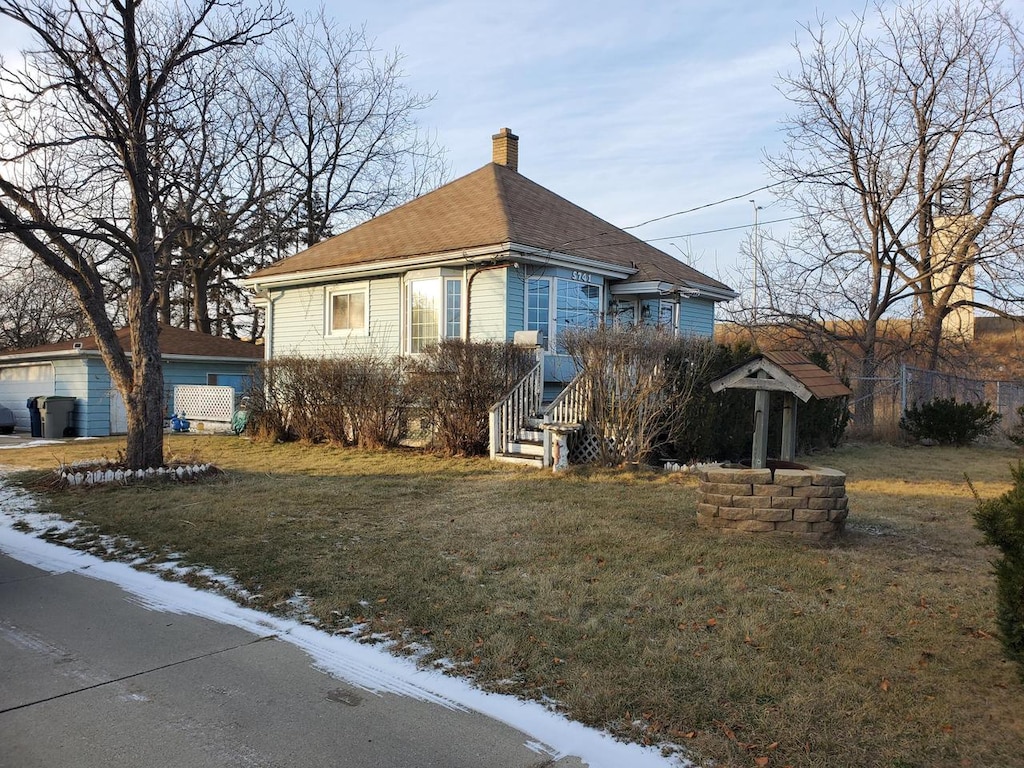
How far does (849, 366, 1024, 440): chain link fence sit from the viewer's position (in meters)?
18.4

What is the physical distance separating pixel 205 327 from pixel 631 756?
3088 cm

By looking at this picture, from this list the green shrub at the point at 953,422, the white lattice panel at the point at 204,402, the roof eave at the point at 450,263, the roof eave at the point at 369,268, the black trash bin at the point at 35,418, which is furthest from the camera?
the white lattice panel at the point at 204,402

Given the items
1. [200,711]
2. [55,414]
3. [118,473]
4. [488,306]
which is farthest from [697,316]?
[55,414]

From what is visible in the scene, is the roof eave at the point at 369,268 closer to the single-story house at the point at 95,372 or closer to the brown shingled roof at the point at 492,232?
the brown shingled roof at the point at 492,232

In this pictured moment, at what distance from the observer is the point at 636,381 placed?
10719 millimetres

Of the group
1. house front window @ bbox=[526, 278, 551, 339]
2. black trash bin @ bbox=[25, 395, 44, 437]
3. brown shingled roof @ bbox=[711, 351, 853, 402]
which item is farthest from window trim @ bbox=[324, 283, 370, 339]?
brown shingled roof @ bbox=[711, 351, 853, 402]

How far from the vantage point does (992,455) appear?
1538 centimetres

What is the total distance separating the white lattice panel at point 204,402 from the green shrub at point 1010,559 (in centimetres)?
1903

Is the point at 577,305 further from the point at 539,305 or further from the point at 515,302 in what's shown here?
the point at 515,302

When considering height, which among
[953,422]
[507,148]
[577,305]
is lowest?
[953,422]

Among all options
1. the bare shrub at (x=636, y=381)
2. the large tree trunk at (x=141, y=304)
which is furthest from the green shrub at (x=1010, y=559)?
the large tree trunk at (x=141, y=304)

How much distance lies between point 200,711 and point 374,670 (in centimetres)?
94

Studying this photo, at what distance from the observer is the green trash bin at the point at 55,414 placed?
63.5ft

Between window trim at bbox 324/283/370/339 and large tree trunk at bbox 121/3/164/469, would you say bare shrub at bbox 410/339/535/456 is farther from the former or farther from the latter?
window trim at bbox 324/283/370/339
